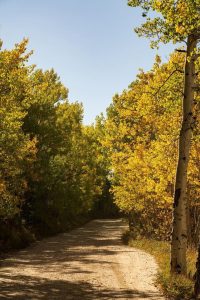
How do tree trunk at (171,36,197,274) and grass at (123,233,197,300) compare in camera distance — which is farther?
tree trunk at (171,36,197,274)

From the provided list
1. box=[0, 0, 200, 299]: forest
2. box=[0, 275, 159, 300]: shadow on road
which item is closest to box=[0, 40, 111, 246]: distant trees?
box=[0, 0, 200, 299]: forest

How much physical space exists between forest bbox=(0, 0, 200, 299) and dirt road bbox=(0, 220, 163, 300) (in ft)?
5.02

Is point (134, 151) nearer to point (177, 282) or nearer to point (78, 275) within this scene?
point (78, 275)

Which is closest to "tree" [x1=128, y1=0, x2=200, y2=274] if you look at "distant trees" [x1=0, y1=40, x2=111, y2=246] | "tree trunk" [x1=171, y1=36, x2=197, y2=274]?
"tree trunk" [x1=171, y1=36, x2=197, y2=274]

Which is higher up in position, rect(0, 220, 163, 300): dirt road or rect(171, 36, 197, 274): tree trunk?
rect(171, 36, 197, 274): tree trunk

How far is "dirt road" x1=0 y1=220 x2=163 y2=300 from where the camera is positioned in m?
11.5

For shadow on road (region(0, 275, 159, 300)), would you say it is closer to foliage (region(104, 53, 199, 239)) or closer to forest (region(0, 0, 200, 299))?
forest (region(0, 0, 200, 299))

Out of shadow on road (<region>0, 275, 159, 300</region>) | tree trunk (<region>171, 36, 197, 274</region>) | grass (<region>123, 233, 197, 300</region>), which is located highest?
tree trunk (<region>171, 36, 197, 274</region>)

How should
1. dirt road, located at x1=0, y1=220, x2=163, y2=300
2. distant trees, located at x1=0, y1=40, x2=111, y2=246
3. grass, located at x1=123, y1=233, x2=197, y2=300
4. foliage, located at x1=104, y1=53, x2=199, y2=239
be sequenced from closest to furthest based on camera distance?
grass, located at x1=123, y1=233, x2=197, y2=300 < dirt road, located at x1=0, y1=220, x2=163, y2=300 < foliage, located at x1=104, y1=53, x2=199, y2=239 < distant trees, located at x1=0, y1=40, x2=111, y2=246

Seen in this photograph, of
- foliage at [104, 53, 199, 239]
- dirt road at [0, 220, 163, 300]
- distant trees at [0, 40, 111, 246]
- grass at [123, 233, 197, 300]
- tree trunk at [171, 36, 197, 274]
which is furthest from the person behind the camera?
distant trees at [0, 40, 111, 246]

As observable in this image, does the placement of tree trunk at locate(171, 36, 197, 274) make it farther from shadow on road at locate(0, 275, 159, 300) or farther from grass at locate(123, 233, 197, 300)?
shadow on road at locate(0, 275, 159, 300)

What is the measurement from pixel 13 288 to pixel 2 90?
10.9 metres

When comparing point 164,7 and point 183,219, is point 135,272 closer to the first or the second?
point 183,219

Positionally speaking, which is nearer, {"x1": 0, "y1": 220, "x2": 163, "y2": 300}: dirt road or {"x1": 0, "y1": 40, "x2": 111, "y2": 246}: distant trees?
{"x1": 0, "y1": 220, "x2": 163, "y2": 300}: dirt road
